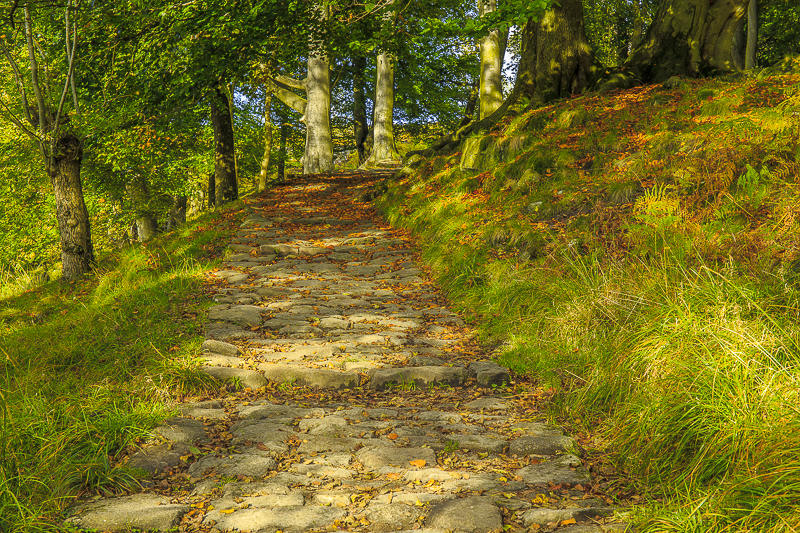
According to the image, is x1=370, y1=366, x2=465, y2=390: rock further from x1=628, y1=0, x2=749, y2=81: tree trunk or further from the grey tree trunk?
the grey tree trunk

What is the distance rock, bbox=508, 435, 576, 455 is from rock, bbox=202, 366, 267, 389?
91.4 inches

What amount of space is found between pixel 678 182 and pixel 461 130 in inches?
316

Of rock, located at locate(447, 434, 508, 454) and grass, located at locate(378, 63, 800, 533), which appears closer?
grass, located at locate(378, 63, 800, 533)

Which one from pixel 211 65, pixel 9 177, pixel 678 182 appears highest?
pixel 211 65

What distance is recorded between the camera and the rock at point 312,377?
5129mm

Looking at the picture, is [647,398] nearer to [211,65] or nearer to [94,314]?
[94,314]

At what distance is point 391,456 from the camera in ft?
11.9

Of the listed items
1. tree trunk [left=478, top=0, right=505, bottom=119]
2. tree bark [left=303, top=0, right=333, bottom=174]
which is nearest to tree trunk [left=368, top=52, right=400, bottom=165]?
tree bark [left=303, top=0, right=333, bottom=174]

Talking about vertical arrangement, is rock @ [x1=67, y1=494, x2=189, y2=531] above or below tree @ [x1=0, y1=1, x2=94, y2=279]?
below

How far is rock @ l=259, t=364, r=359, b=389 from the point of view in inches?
202

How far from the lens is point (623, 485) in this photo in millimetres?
3213

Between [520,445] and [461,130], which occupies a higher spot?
[461,130]

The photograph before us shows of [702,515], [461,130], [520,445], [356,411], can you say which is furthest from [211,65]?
[702,515]

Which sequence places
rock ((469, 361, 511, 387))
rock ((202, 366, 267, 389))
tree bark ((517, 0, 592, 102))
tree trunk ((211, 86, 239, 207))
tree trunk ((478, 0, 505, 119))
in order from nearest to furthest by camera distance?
rock ((202, 366, 267, 389)) < rock ((469, 361, 511, 387)) < tree bark ((517, 0, 592, 102)) < tree trunk ((478, 0, 505, 119)) < tree trunk ((211, 86, 239, 207))
